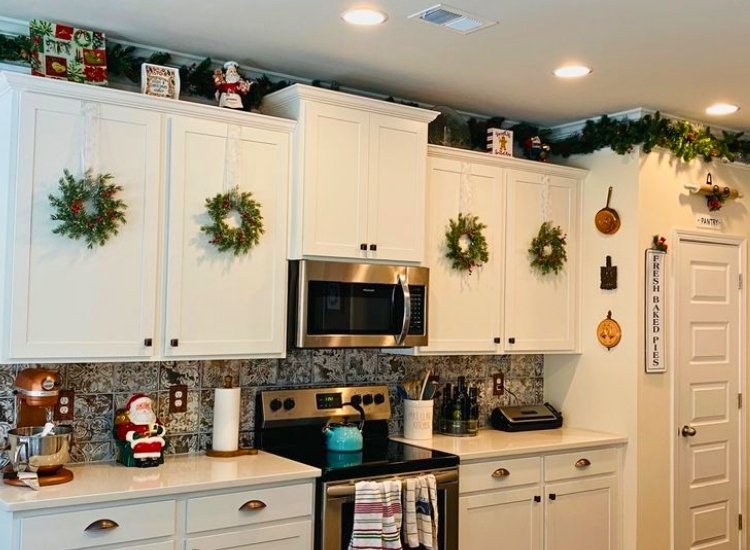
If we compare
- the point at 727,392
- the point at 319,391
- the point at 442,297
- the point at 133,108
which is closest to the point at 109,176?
the point at 133,108

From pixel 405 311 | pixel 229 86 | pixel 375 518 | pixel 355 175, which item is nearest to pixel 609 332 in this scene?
pixel 405 311

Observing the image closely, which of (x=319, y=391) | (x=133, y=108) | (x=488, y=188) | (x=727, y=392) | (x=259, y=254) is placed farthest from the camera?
(x=727, y=392)

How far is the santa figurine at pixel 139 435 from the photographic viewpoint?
329 centimetres

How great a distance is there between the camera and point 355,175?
3758 millimetres

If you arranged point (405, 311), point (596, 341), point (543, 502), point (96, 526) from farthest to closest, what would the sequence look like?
1. point (596, 341)
2. point (543, 502)
3. point (405, 311)
4. point (96, 526)

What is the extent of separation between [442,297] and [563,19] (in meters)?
1.53

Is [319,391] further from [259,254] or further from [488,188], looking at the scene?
[488,188]

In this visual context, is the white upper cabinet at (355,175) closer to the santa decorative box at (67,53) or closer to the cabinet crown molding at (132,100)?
the cabinet crown molding at (132,100)

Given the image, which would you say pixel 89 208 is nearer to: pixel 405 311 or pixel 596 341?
pixel 405 311

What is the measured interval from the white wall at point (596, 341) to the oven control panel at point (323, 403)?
3.85ft

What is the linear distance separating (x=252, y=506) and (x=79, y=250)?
115 centimetres

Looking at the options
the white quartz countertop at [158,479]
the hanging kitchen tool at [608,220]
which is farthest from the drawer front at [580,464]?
the white quartz countertop at [158,479]

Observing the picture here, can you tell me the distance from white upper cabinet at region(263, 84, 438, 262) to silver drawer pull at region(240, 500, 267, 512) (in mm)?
1036

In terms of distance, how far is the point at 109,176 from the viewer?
124 inches
